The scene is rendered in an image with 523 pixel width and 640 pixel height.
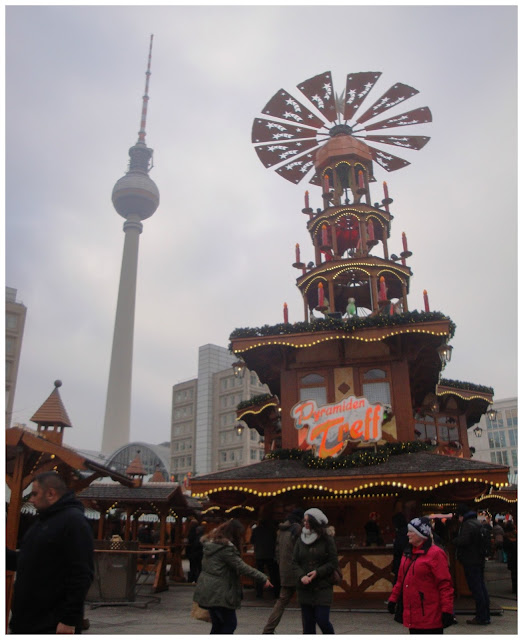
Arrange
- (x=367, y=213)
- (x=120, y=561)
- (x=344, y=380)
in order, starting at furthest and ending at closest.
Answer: (x=367, y=213)
(x=344, y=380)
(x=120, y=561)

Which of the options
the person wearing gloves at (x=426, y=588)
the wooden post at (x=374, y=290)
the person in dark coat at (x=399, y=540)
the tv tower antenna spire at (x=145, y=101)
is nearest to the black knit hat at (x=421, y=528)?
the person wearing gloves at (x=426, y=588)

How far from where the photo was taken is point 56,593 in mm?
4441

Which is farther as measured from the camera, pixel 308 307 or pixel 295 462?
pixel 308 307

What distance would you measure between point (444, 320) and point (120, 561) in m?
A: 11.0

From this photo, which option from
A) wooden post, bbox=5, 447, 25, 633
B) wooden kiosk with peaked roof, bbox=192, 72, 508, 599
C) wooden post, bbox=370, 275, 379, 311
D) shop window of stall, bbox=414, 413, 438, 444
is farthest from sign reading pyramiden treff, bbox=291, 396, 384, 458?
wooden post, bbox=5, 447, 25, 633

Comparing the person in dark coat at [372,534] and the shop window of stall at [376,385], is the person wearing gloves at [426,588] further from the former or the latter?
the shop window of stall at [376,385]

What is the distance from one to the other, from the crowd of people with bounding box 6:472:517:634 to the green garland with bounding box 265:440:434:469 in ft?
16.1

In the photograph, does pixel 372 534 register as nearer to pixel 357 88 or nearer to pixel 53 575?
pixel 53 575

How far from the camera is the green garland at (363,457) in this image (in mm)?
15578

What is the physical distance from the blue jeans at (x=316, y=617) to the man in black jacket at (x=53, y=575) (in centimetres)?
380

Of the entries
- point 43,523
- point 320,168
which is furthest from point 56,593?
point 320,168

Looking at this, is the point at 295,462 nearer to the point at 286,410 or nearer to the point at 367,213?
the point at 286,410

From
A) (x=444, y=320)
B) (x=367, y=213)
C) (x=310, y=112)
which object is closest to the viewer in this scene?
(x=444, y=320)

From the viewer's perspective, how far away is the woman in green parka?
664 cm
